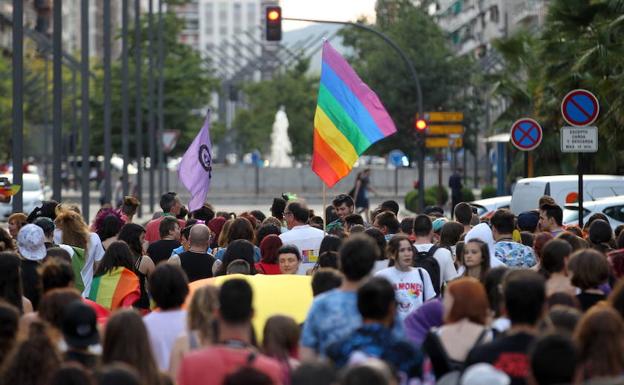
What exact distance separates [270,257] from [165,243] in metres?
2.06

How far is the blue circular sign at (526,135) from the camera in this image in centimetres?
2678

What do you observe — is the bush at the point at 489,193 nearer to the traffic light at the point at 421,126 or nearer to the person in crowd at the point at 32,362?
the traffic light at the point at 421,126

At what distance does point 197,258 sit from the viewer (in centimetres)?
1347

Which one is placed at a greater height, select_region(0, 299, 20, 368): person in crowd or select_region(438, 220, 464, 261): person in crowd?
select_region(438, 220, 464, 261): person in crowd

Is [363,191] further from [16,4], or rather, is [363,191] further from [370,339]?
[370,339]

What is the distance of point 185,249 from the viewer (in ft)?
48.6

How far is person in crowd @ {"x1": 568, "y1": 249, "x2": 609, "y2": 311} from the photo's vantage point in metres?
9.62

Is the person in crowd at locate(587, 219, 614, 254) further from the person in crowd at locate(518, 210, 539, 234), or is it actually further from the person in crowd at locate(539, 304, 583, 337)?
the person in crowd at locate(539, 304, 583, 337)

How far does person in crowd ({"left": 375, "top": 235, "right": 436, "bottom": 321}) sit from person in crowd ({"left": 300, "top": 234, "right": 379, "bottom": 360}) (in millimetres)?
3077

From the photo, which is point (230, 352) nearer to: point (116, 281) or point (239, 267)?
point (239, 267)

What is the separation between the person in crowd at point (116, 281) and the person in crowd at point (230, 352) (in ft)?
14.7

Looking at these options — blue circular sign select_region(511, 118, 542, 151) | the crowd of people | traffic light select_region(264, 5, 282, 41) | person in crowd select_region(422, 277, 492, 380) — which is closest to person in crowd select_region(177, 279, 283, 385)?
the crowd of people

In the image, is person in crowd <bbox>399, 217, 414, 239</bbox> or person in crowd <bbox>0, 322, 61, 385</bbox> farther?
person in crowd <bbox>399, 217, 414, 239</bbox>

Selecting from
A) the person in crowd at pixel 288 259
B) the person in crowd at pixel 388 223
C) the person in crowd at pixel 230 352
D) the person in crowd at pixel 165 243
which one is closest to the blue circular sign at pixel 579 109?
the person in crowd at pixel 388 223
